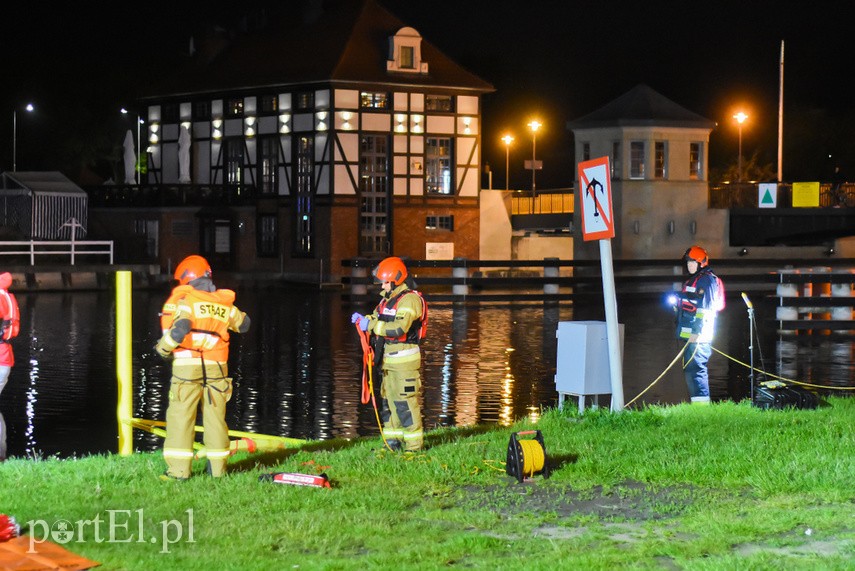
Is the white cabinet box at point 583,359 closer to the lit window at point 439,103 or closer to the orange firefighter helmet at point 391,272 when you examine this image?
the orange firefighter helmet at point 391,272

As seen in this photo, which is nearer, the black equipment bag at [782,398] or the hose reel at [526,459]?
the hose reel at [526,459]

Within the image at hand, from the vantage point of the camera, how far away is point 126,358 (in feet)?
40.5

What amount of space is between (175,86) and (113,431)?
4400 cm

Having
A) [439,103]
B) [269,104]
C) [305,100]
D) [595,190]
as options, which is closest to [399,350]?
[595,190]

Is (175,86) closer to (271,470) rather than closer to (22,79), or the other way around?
(22,79)

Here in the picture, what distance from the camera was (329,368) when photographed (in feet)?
68.0

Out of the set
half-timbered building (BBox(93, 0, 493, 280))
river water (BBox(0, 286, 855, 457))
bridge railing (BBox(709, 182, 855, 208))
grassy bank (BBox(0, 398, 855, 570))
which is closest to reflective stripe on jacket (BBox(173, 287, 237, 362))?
grassy bank (BBox(0, 398, 855, 570))

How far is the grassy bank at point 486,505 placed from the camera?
7.86m

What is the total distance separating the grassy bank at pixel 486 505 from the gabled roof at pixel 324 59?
1527 inches

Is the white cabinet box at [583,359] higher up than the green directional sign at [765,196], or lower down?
lower down

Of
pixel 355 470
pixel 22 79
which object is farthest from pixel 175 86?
pixel 355 470
